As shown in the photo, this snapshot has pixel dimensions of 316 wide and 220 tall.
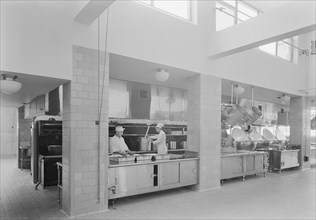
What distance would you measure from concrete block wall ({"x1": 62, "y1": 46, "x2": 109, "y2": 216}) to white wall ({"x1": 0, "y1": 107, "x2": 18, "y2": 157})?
9.79 m

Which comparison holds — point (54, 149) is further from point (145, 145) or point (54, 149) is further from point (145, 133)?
point (145, 133)

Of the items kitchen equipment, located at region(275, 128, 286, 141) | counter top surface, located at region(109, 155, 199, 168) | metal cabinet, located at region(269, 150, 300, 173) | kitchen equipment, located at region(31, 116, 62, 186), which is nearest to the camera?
counter top surface, located at region(109, 155, 199, 168)

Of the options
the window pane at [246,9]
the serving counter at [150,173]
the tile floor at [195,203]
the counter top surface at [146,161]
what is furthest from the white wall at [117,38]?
the tile floor at [195,203]

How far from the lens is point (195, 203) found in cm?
489

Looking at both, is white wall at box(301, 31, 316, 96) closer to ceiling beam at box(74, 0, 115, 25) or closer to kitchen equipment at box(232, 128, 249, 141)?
kitchen equipment at box(232, 128, 249, 141)

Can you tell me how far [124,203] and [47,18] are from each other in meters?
3.40

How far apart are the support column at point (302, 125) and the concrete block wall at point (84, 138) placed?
25.1ft

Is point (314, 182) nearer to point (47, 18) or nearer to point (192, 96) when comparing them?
point (192, 96)

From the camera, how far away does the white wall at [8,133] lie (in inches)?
484

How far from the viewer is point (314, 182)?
705 cm

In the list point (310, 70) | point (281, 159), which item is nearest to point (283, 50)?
point (310, 70)

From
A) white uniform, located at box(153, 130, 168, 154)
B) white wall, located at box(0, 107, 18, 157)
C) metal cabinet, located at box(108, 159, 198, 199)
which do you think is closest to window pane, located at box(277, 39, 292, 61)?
white uniform, located at box(153, 130, 168, 154)

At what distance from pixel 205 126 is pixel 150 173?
1.67 m

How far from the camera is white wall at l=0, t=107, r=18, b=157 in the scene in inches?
484
